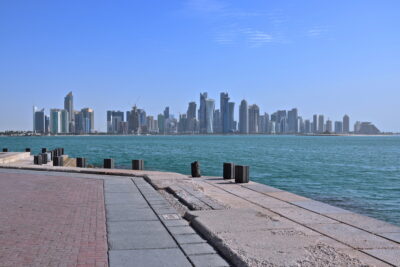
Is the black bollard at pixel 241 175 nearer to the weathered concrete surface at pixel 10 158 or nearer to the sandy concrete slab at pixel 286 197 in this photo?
the sandy concrete slab at pixel 286 197

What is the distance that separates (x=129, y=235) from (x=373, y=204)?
16472 mm

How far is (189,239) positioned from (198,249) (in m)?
0.69

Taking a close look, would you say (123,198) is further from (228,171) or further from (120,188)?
(228,171)

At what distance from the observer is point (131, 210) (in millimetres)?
10859

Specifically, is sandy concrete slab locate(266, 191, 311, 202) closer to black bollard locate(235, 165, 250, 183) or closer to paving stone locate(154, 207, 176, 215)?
black bollard locate(235, 165, 250, 183)

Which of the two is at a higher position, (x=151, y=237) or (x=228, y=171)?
(x=228, y=171)

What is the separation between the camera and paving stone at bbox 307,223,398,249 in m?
8.02

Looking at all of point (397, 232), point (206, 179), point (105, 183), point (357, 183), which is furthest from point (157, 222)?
point (357, 183)

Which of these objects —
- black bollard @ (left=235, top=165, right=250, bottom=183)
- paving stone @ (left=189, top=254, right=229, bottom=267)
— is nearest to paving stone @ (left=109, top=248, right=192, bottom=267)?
paving stone @ (left=189, top=254, right=229, bottom=267)

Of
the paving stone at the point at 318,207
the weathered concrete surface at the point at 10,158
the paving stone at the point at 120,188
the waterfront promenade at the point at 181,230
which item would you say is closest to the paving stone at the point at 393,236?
the waterfront promenade at the point at 181,230

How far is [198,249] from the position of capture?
23.7ft

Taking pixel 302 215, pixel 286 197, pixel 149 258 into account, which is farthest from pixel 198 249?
pixel 286 197

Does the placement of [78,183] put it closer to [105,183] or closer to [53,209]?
[105,183]

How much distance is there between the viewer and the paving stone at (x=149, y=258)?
6.39 m
